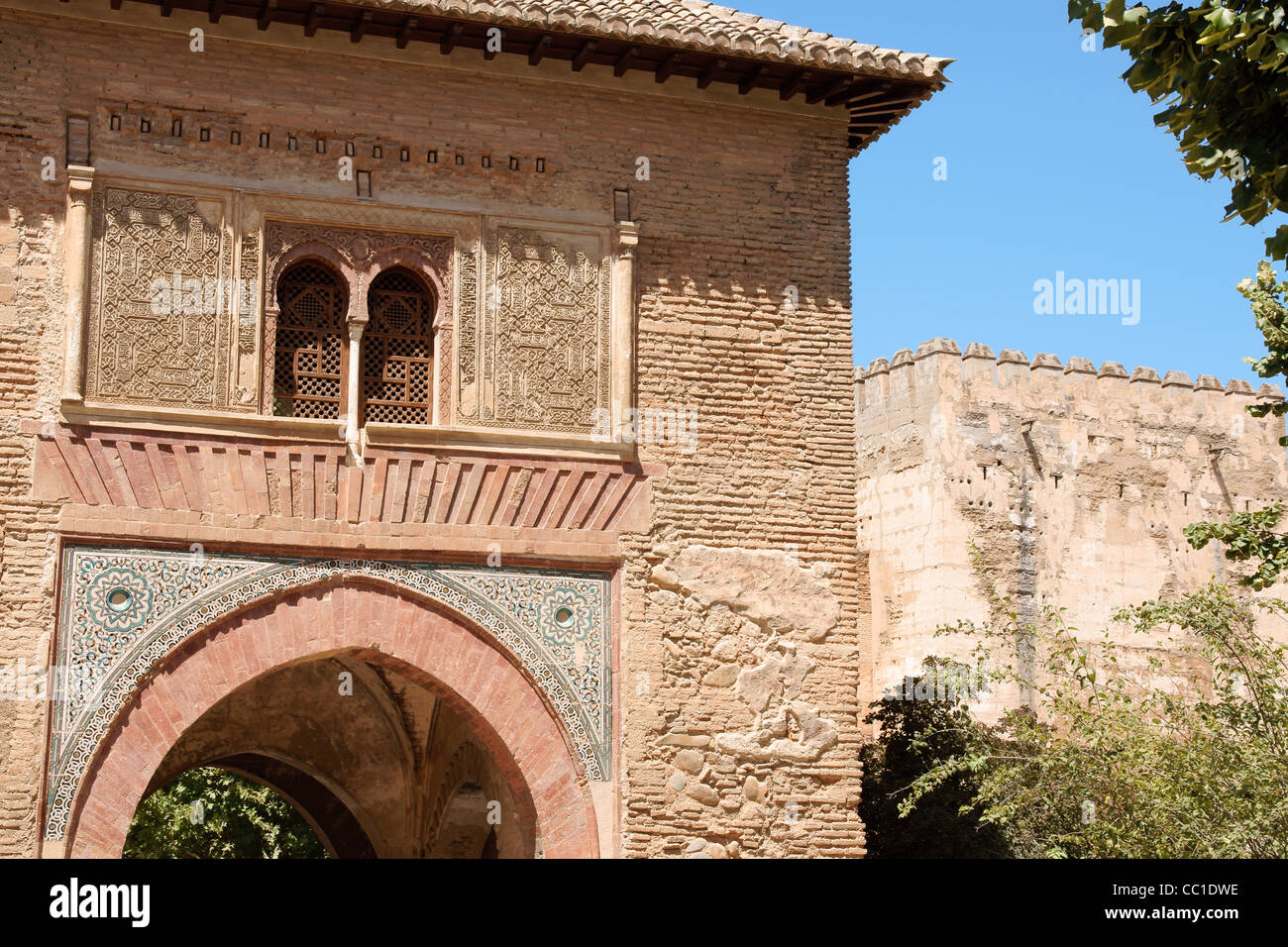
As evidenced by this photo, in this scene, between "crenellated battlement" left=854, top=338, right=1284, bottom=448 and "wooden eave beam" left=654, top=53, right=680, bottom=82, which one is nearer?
"wooden eave beam" left=654, top=53, right=680, bottom=82

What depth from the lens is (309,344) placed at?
10312mm

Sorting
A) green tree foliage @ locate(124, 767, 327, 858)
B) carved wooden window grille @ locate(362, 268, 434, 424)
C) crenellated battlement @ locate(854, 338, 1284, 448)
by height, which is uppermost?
crenellated battlement @ locate(854, 338, 1284, 448)

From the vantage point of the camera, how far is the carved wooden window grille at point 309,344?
10.2 metres

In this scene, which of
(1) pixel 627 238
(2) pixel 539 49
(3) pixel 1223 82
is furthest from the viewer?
(1) pixel 627 238

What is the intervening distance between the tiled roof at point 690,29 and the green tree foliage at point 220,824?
39.8 ft

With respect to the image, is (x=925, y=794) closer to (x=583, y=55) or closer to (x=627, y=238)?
(x=627, y=238)

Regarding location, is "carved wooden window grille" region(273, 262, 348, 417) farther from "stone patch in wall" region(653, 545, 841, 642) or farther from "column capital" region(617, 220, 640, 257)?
"stone patch in wall" region(653, 545, 841, 642)

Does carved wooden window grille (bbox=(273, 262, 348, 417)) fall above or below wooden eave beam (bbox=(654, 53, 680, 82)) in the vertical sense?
below

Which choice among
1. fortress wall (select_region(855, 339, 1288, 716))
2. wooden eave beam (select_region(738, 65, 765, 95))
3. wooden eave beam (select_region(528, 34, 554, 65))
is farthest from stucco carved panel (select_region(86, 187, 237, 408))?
fortress wall (select_region(855, 339, 1288, 716))

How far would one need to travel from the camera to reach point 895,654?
2358 centimetres

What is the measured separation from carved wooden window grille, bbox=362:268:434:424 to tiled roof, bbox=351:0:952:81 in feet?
4.99

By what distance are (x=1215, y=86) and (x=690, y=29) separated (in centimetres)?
395

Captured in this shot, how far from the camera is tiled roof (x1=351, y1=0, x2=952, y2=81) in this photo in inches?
404

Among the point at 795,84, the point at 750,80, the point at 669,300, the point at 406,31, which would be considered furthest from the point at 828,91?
the point at 406,31
